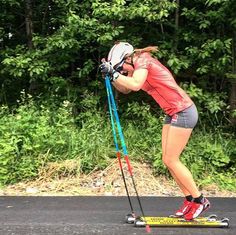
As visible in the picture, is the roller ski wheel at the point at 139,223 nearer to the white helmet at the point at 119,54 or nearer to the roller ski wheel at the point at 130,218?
the roller ski wheel at the point at 130,218

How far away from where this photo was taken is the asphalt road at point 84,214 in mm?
5098

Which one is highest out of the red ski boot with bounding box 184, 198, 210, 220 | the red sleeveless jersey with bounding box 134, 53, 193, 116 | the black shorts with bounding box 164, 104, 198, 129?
the red sleeveless jersey with bounding box 134, 53, 193, 116

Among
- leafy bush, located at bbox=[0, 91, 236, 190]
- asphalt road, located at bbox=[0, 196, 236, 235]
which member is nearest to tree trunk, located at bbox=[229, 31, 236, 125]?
leafy bush, located at bbox=[0, 91, 236, 190]

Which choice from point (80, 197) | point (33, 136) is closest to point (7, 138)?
point (33, 136)

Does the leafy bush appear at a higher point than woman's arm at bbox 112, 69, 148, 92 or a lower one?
lower

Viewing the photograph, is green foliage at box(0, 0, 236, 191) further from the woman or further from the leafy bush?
the woman

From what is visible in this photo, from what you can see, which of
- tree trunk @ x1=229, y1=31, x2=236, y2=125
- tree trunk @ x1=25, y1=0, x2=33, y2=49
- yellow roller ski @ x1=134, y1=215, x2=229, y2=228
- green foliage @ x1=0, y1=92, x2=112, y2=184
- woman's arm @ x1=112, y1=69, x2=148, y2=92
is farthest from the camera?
tree trunk @ x1=25, y1=0, x2=33, y2=49

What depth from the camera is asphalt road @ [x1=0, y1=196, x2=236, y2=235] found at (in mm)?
5098

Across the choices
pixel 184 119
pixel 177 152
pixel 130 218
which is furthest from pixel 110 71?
pixel 130 218

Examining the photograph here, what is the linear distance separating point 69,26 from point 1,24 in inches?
86.7

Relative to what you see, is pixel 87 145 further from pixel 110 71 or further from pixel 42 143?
pixel 110 71

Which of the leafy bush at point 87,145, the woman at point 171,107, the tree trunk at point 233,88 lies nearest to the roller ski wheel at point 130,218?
the woman at point 171,107

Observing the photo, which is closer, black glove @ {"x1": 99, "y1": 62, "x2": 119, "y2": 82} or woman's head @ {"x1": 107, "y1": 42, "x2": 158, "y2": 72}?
black glove @ {"x1": 99, "y1": 62, "x2": 119, "y2": 82}

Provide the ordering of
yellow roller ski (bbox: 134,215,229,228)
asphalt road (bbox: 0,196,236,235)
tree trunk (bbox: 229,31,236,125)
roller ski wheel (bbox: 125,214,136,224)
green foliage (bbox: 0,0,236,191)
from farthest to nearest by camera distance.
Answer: tree trunk (bbox: 229,31,236,125)
green foliage (bbox: 0,0,236,191)
roller ski wheel (bbox: 125,214,136,224)
yellow roller ski (bbox: 134,215,229,228)
asphalt road (bbox: 0,196,236,235)
